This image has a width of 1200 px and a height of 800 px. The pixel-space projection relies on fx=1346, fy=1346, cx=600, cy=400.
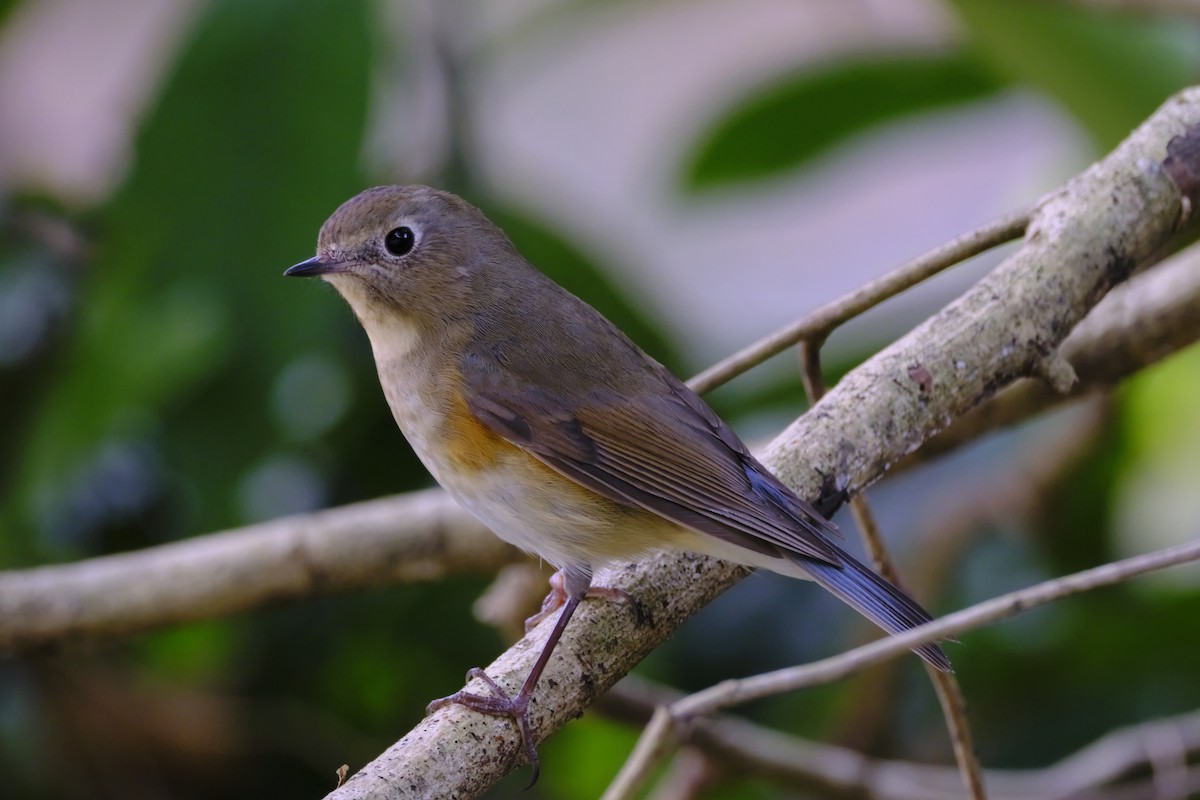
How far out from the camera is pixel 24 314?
3.21 m

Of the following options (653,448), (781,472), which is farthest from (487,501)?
(781,472)

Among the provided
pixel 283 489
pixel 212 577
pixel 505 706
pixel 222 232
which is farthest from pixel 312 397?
pixel 505 706

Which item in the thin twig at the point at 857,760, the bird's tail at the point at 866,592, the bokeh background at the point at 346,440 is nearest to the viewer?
the bird's tail at the point at 866,592

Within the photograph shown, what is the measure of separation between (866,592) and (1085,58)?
1.88m

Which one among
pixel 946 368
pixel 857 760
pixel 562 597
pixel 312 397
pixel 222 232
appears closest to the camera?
pixel 946 368

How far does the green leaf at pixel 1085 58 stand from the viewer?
3.19 meters

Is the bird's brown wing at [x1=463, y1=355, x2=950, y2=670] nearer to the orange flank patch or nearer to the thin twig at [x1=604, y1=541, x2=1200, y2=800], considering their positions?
the orange flank patch

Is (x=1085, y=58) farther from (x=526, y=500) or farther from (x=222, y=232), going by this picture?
(x=222, y=232)

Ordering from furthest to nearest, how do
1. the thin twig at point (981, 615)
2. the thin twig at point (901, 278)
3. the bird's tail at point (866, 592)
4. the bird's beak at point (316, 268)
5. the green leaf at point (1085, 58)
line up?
the green leaf at point (1085, 58)
the bird's beak at point (316, 268)
the thin twig at point (901, 278)
the bird's tail at point (866, 592)
the thin twig at point (981, 615)

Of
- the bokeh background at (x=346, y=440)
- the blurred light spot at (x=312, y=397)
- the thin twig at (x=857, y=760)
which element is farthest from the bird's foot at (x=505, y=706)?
the blurred light spot at (x=312, y=397)

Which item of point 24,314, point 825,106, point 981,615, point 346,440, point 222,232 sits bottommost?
point 981,615

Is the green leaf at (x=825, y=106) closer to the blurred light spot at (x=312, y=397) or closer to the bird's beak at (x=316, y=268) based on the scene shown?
the blurred light spot at (x=312, y=397)

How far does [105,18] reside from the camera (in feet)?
18.9

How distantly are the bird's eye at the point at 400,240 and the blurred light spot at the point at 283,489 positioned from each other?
106 cm
